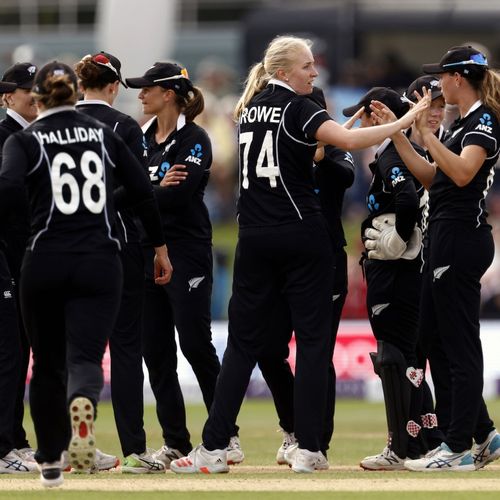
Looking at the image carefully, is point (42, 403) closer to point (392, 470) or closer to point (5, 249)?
point (5, 249)

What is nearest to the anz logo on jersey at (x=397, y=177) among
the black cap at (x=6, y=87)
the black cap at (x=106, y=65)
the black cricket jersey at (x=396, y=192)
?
the black cricket jersey at (x=396, y=192)

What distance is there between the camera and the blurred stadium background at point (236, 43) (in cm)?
2262

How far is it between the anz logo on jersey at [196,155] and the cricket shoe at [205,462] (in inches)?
74.6

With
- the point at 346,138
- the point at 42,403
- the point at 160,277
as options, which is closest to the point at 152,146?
the point at 160,277

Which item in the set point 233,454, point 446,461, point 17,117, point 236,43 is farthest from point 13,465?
point 236,43

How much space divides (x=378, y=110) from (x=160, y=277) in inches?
66.9

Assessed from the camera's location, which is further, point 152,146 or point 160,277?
point 152,146

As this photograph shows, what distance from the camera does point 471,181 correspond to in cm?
895

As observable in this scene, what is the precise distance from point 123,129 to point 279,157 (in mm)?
988

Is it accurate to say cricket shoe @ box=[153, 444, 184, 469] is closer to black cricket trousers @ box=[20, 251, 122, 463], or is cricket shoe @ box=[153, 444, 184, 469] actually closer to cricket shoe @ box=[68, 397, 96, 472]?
black cricket trousers @ box=[20, 251, 122, 463]

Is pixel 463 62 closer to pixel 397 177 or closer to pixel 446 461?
pixel 397 177

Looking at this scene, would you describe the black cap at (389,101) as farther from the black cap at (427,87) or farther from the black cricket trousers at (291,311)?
the black cricket trousers at (291,311)

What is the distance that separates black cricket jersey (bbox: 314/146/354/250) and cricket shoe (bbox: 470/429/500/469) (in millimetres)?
1577

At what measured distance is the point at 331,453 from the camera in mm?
10906
